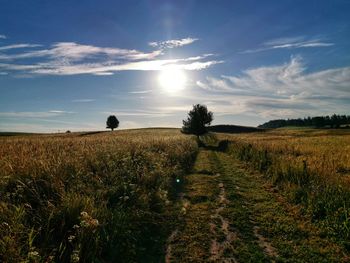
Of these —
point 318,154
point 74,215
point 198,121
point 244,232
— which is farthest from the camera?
point 198,121

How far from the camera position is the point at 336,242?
7215mm

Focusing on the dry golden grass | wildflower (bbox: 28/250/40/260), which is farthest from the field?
the dry golden grass

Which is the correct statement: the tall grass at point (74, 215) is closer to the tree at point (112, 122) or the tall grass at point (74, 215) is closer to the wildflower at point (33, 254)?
the wildflower at point (33, 254)

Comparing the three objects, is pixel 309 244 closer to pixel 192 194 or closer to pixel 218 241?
pixel 218 241

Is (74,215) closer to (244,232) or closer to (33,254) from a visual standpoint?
(33,254)

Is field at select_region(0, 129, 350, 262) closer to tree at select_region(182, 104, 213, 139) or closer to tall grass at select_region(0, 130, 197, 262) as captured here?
tall grass at select_region(0, 130, 197, 262)

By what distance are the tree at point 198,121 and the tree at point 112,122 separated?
57.1 metres

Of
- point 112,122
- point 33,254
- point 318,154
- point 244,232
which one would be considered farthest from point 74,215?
point 112,122

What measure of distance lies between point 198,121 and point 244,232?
5423cm

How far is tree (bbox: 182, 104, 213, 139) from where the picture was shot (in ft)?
203

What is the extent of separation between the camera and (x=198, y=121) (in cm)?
6184

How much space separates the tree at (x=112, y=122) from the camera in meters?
115

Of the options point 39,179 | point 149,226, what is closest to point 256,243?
point 149,226

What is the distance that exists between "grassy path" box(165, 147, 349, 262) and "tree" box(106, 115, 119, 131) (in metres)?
106
